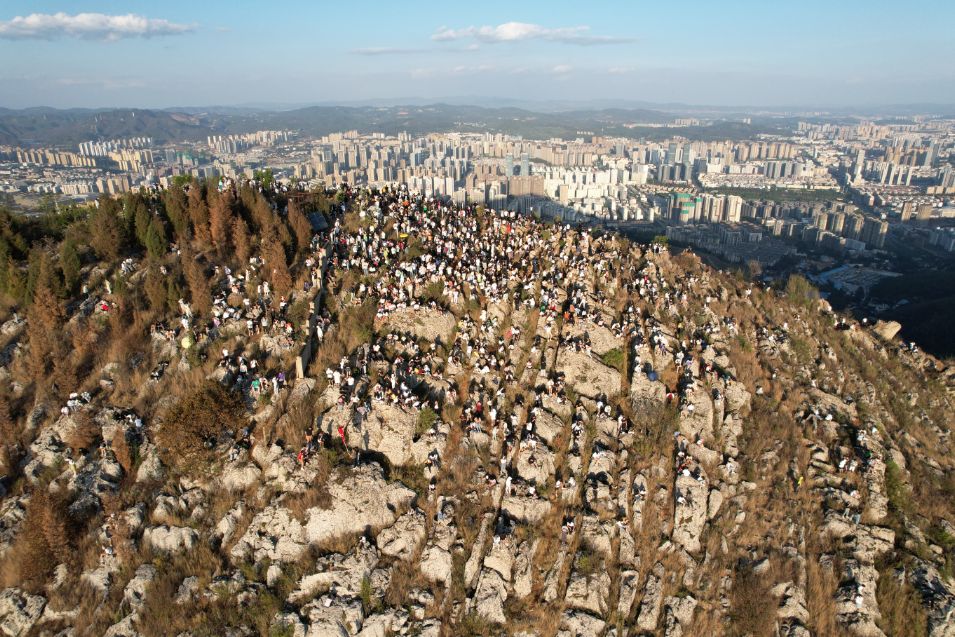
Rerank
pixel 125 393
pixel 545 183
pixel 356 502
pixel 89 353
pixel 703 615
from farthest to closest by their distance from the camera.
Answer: pixel 545 183 → pixel 89 353 → pixel 125 393 → pixel 356 502 → pixel 703 615

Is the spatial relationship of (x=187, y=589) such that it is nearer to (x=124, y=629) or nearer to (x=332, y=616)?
(x=124, y=629)

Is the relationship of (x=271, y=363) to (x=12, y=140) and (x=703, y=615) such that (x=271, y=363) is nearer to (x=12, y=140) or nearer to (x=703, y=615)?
(x=703, y=615)

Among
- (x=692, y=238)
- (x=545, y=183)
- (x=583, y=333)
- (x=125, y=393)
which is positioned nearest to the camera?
(x=125, y=393)

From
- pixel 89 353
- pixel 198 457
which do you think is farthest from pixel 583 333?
pixel 89 353

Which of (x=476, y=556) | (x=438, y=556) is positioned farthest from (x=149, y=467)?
(x=476, y=556)

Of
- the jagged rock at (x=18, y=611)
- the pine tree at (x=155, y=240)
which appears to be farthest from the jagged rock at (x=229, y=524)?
the pine tree at (x=155, y=240)

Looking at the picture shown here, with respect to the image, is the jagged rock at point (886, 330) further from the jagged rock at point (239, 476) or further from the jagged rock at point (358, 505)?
the jagged rock at point (239, 476)

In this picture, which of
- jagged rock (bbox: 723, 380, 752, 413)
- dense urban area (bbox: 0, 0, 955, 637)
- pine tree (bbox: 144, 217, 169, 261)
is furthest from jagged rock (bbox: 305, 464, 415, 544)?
pine tree (bbox: 144, 217, 169, 261)
